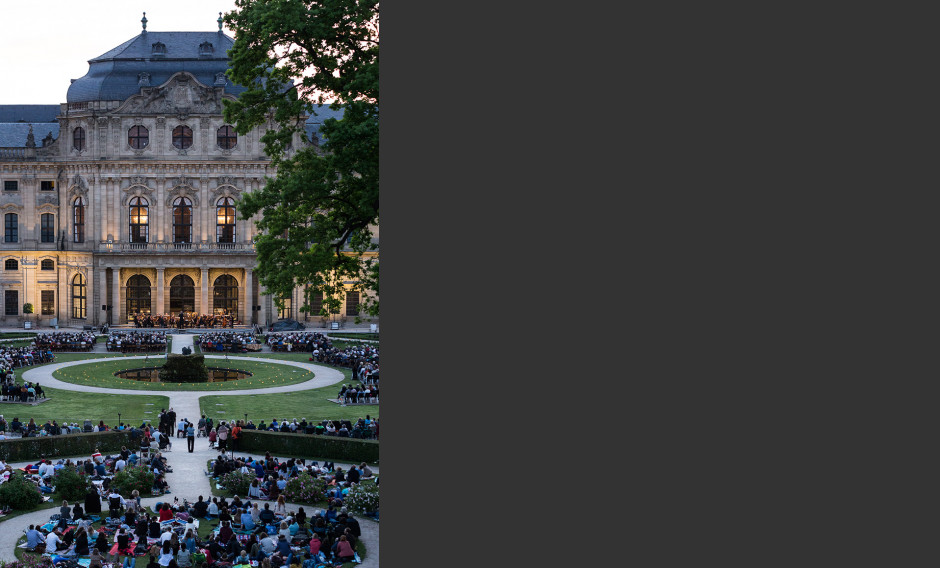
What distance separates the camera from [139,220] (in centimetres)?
7525

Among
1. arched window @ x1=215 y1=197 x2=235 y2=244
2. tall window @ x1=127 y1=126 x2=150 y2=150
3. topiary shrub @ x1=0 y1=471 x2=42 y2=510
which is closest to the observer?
topiary shrub @ x1=0 y1=471 x2=42 y2=510

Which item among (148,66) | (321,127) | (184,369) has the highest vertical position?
(148,66)

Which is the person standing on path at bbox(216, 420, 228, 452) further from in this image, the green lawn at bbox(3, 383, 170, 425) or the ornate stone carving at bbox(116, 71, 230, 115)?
the ornate stone carving at bbox(116, 71, 230, 115)

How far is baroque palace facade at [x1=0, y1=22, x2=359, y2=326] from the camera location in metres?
A: 73.9

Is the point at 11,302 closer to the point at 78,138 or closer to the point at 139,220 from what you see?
the point at 139,220

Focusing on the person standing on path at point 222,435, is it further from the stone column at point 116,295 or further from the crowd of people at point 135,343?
the stone column at point 116,295

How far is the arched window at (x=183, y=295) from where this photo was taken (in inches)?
3019

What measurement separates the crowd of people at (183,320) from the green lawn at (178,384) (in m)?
20.2

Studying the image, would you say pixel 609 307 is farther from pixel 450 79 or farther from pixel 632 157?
pixel 450 79

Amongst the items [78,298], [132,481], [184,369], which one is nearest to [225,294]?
[78,298]

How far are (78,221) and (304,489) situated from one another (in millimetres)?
63400

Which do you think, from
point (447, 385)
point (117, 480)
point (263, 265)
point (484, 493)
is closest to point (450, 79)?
point (447, 385)

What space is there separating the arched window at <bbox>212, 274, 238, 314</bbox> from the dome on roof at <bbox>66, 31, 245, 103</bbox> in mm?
17534

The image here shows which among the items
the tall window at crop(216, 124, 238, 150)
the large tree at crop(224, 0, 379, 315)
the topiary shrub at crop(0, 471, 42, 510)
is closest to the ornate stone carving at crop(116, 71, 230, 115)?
the tall window at crop(216, 124, 238, 150)
